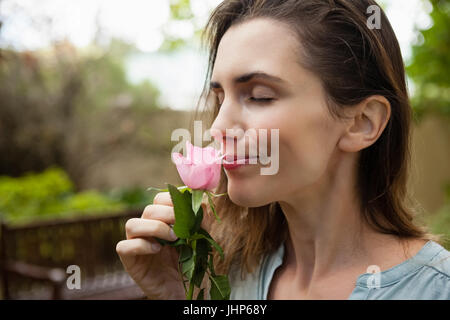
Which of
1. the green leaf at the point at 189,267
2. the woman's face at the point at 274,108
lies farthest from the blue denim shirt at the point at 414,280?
the green leaf at the point at 189,267

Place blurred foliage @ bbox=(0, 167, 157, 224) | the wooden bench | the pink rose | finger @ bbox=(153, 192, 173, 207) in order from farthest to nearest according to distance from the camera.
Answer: blurred foliage @ bbox=(0, 167, 157, 224) < the wooden bench < finger @ bbox=(153, 192, 173, 207) < the pink rose

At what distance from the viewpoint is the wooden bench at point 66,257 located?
10.9 feet

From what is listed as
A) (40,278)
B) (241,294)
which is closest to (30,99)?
(40,278)

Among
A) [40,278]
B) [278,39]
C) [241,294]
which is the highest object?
[278,39]

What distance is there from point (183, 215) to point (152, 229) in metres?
0.13

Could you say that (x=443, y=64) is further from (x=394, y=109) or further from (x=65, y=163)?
(x=65, y=163)

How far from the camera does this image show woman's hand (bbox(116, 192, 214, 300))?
1211 millimetres

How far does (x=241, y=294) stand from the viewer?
151cm

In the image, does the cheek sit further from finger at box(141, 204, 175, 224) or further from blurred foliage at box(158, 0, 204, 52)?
blurred foliage at box(158, 0, 204, 52)

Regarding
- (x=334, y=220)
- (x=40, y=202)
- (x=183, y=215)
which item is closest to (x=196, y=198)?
(x=183, y=215)

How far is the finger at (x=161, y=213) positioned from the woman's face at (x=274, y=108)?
178 millimetres

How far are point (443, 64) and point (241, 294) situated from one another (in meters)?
3.86

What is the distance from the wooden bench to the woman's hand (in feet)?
6.05

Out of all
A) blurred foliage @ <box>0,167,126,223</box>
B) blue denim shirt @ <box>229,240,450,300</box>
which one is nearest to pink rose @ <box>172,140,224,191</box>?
blue denim shirt @ <box>229,240,450,300</box>
